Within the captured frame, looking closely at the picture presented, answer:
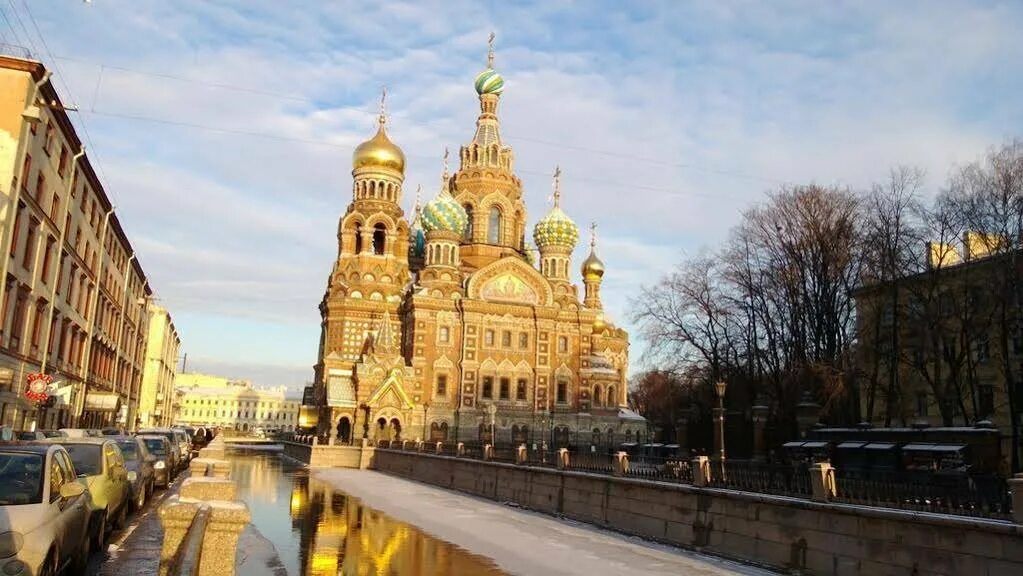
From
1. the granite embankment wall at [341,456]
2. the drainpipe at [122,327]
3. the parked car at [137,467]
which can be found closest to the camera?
the parked car at [137,467]

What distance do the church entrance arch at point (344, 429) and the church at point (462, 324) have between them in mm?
89

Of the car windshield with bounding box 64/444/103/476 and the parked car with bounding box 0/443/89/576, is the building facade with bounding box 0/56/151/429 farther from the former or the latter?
the parked car with bounding box 0/443/89/576

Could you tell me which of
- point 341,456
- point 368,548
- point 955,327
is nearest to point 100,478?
point 368,548

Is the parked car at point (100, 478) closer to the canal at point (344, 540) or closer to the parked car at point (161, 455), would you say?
the canal at point (344, 540)

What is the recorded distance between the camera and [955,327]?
30.0 metres

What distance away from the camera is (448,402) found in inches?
2060

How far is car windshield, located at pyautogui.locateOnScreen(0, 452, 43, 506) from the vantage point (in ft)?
24.9

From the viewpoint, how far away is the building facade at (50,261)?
22.3 m

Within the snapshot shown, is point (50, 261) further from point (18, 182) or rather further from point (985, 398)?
point (985, 398)

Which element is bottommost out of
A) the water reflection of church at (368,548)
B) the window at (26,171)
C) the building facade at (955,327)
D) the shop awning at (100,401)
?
the water reflection of church at (368,548)

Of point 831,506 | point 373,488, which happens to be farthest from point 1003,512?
point 373,488

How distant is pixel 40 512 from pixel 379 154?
54.7 metres

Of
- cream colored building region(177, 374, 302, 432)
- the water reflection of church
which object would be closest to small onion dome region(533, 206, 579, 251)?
the water reflection of church

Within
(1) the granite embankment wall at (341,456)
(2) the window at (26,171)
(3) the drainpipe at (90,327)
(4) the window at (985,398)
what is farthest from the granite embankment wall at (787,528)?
(3) the drainpipe at (90,327)
